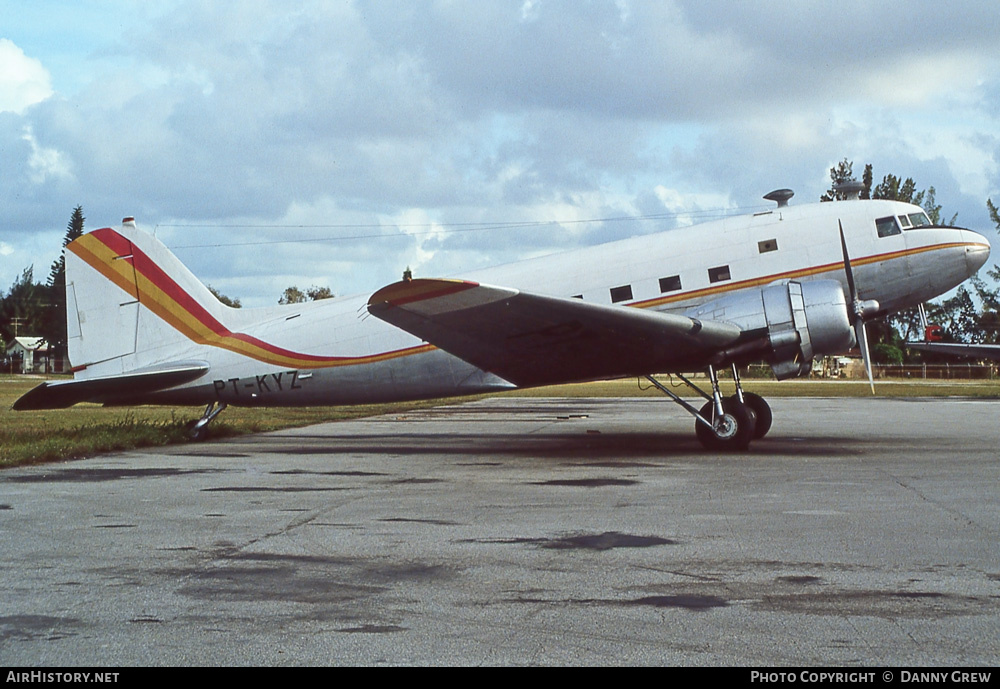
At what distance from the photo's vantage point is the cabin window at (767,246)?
1521 cm

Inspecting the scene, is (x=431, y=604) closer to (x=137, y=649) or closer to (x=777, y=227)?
(x=137, y=649)

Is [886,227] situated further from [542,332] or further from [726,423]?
[542,332]

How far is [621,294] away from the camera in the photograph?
1570 cm

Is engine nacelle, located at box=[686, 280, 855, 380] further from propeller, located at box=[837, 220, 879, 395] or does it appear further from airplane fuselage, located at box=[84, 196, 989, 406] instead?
airplane fuselage, located at box=[84, 196, 989, 406]

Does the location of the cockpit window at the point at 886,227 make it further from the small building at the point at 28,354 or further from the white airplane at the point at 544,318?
the small building at the point at 28,354

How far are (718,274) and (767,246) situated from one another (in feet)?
3.12

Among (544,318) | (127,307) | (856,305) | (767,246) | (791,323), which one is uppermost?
(127,307)

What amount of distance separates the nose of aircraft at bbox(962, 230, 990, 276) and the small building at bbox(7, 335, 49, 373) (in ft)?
429

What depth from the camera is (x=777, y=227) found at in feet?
50.3

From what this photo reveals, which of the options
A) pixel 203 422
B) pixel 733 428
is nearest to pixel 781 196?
pixel 733 428

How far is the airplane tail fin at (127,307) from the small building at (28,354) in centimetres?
12008

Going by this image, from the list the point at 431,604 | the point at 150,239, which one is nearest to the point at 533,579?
the point at 431,604

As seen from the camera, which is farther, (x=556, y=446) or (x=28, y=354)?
(x=28, y=354)

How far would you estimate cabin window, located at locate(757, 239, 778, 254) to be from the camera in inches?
599
